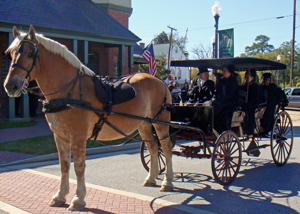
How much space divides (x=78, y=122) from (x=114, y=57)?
17713mm

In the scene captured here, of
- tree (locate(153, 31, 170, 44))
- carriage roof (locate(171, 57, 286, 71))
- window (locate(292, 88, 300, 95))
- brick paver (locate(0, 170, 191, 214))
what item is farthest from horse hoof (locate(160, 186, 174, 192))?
tree (locate(153, 31, 170, 44))

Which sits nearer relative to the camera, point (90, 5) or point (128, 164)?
point (128, 164)

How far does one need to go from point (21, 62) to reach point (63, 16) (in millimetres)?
13367

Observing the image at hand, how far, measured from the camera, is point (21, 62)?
399cm

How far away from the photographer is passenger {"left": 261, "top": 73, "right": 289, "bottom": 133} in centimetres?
761

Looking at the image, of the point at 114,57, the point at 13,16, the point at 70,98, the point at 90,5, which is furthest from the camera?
the point at 114,57

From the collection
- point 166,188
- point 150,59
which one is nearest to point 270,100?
point 166,188

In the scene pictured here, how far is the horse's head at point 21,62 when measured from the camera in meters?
3.88

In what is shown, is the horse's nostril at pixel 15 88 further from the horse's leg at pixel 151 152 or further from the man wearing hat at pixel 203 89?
the man wearing hat at pixel 203 89

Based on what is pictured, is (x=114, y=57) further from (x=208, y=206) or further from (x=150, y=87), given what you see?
(x=208, y=206)

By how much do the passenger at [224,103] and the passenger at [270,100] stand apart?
5.13 ft

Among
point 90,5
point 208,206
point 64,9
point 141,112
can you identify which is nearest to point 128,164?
point 141,112

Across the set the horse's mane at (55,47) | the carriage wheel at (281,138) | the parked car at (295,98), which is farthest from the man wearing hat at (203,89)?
the parked car at (295,98)

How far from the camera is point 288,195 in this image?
5387mm
